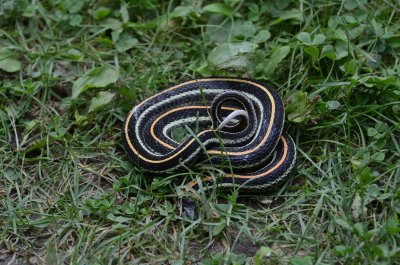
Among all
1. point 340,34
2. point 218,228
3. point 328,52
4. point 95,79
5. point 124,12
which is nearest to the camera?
point 218,228

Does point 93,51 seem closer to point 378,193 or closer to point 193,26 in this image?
point 193,26

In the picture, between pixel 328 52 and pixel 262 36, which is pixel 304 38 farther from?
pixel 262 36

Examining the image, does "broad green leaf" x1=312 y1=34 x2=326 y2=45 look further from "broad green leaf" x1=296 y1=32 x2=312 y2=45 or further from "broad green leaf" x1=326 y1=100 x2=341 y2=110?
"broad green leaf" x1=326 y1=100 x2=341 y2=110

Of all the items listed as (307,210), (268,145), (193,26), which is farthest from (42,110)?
(307,210)

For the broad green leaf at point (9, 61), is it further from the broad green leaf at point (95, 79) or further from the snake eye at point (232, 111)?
the snake eye at point (232, 111)

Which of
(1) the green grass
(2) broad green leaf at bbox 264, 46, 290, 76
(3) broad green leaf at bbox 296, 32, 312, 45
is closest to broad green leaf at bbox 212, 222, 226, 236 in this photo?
(1) the green grass

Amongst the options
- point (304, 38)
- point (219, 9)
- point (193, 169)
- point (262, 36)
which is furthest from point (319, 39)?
point (193, 169)

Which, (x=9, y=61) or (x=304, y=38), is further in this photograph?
(x=9, y=61)
